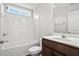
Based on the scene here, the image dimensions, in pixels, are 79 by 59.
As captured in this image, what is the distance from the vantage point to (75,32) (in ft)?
4.34

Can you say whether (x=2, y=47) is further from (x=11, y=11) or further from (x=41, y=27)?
(x=41, y=27)

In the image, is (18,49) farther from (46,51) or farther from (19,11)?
(19,11)

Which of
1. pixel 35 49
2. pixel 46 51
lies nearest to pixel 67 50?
pixel 46 51

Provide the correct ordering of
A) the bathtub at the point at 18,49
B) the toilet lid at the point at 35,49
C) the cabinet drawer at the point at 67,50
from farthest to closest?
the toilet lid at the point at 35,49, the bathtub at the point at 18,49, the cabinet drawer at the point at 67,50

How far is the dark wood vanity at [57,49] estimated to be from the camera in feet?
3.13

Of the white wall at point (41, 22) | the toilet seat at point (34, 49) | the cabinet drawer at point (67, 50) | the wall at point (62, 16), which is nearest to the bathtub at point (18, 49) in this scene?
the toilet seat at point (34, 49)

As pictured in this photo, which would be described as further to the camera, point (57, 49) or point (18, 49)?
point (18, 49)

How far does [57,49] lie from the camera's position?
3.91 ft

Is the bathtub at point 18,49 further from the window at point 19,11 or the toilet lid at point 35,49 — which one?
the window at point 19,11

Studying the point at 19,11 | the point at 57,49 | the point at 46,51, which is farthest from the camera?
the point at 46,51

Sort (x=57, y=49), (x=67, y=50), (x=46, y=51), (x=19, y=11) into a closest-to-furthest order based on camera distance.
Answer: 1. (x=67, y=50)
2. (x=57, y=49)
3. (x=19, y=11)
4. (x=46, y=51)

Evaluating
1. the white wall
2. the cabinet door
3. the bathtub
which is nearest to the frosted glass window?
the white wall

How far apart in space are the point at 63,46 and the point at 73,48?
164mm

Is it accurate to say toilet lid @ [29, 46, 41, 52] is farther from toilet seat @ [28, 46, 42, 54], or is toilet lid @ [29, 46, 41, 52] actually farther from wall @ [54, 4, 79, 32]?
wall @ [54, 4, 79, 32]
